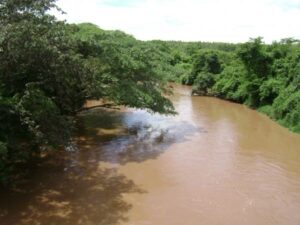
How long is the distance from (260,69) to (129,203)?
18.9 m

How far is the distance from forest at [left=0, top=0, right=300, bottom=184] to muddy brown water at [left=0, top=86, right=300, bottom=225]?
43.3 inches

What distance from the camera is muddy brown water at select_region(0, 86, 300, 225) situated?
9.76m

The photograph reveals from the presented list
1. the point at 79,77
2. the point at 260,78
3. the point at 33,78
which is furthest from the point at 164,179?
the point at 260,78

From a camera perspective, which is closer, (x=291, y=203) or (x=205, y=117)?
(x=291, y=203)

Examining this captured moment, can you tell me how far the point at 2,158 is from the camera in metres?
9.06

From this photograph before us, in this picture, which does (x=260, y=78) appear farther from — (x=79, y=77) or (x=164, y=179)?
(x=79, y=77)

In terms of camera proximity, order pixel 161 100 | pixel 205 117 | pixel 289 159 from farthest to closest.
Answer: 1. pixel 205 117
2. pixel 161 100
3. pixel 289 159

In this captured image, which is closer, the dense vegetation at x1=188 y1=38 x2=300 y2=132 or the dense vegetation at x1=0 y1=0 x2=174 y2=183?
the dense vegetation at x1=0 y1=0 x2=174 y2=183

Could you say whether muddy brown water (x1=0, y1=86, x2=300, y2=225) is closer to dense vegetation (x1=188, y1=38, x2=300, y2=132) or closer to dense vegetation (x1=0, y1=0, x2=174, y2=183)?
dense vegetation (x1=0, y1=0, x2=174, y2=183)

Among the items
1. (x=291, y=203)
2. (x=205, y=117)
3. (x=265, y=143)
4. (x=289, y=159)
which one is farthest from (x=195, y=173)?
(x=205, y=117)

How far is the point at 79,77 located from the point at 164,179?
4.12m

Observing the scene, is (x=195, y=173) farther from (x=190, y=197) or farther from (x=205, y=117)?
(x=205, y=117)

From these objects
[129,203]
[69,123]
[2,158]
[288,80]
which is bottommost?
[129,203]

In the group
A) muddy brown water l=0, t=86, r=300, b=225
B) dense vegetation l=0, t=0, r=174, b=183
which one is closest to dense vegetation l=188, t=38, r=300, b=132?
muddy brown water l=0, t=86, r=300, b=225
